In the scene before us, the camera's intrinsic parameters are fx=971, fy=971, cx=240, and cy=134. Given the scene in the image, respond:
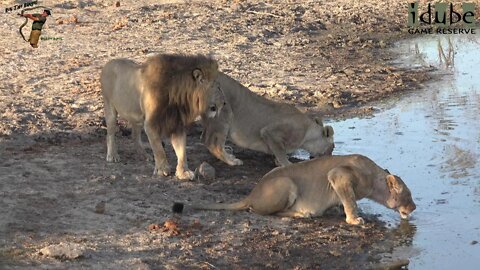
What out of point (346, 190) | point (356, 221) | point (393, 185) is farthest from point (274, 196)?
point (393, 185)

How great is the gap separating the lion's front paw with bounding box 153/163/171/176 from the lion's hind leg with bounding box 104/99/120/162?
0.66 m

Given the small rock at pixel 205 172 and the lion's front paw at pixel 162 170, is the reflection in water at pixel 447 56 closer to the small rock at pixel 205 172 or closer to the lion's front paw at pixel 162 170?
the small rock at pixel 205 172

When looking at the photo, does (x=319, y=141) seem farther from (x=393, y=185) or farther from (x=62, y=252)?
(x=62, y=252)

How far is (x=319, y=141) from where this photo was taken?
10.8 metres

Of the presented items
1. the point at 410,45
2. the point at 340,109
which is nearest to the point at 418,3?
the point at 410,45

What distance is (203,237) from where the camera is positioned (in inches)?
308

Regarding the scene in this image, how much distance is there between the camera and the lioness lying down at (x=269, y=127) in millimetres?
10703

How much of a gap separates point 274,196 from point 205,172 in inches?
52.2

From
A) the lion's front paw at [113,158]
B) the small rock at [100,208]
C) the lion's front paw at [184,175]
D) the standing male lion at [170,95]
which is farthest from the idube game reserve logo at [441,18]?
the small rock at [100,208]

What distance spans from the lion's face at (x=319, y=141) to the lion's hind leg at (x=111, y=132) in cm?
216

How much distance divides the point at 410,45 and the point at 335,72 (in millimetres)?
3341

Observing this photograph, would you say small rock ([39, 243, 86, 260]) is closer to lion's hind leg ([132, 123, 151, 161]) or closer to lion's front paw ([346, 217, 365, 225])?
lion's front paw ([346, 217, 365, 225])

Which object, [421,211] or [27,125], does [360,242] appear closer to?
[421,211]

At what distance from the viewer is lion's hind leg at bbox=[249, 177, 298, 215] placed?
8.42 m
